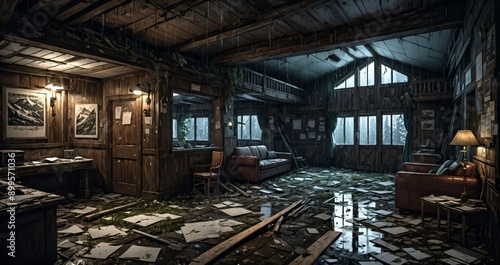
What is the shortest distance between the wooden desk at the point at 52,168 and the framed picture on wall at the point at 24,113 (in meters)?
0.82

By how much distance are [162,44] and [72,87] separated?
2.38 metres

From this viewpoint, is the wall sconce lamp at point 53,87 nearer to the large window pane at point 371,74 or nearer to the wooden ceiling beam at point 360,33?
the wooden ceiling beam at point 360,33

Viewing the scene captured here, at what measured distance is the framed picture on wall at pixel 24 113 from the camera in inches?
215

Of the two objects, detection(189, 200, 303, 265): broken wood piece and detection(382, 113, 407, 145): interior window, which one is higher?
detection(382, 113, 407, 145): interior window

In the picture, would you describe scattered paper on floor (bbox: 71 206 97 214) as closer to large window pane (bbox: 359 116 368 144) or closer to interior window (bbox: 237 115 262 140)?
interior window (bbox: 237 115 262 140)

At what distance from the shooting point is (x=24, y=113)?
18.8ft

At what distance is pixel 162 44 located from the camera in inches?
246

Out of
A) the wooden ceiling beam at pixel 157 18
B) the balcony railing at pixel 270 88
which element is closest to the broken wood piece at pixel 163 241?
the wooden ceiling beam at pixel 157 18

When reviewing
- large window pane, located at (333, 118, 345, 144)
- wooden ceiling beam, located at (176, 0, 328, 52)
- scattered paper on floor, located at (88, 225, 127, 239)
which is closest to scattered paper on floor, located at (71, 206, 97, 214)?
scattered paper on floor, located at (88, 225, 127, 239)

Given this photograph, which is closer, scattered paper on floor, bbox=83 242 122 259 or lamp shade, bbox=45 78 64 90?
scattered paper on floor, bbox=83 242 122 259

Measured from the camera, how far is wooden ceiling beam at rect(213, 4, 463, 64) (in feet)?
15.1

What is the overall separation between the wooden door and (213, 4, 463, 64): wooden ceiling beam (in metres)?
2.76

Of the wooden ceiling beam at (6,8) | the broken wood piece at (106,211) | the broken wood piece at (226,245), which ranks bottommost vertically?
the broken wood piece at (226,245)

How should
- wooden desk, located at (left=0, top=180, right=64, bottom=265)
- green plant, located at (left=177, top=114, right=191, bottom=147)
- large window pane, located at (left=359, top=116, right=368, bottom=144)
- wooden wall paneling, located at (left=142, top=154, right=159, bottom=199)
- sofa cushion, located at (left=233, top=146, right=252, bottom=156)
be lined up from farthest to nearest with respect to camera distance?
green plant, located at (left=177, top=114, right=191, bottom=147), large window pane, located at (left=359, top=116, right=368, bottom=144), sofa cushion, located at (left=233, top=146, right=252, bottom=156), wooden wall paneling, located at (left=142, top=154, right=159, bottom=199), wooden desk, located at (left=0, top=180, right=64, bottom=265)
